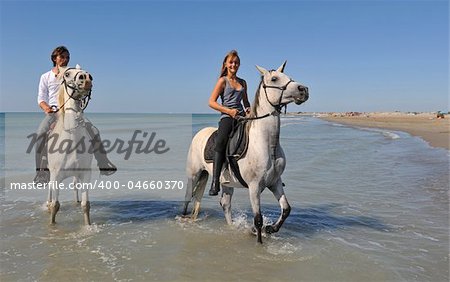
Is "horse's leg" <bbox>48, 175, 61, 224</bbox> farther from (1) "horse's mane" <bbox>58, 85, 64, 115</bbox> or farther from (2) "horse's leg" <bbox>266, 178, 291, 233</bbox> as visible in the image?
(2) "horse's leg" <bbox>266, 178, 291, 233</bbox>

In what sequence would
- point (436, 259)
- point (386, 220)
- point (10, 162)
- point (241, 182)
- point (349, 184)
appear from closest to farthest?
point (436, 259) → point (241, 182) → point (386, 220) → point (349, 184) → point (10, 162)

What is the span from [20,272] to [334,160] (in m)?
13.4

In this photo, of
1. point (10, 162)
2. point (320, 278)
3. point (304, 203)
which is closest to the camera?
point (320, 278)

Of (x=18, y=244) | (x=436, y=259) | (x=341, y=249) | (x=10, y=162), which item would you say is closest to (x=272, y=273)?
(x=341, y=249)

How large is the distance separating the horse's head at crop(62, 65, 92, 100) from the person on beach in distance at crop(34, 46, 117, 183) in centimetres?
54

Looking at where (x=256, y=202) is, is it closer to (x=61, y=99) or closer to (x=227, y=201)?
(x=227, y=201)

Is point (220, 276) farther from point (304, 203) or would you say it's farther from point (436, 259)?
point (304, 203)

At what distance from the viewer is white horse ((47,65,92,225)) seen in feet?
19.9

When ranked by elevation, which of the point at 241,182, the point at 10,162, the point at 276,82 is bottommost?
the point at 10,162

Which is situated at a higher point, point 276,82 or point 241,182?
point 276,82

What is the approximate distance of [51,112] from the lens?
258 inches

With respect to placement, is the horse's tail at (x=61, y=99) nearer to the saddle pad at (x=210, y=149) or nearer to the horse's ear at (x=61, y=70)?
the horse's ear at (x=61, y=70)

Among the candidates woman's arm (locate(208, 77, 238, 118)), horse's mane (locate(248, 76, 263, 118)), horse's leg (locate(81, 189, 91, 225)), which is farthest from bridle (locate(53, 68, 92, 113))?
horse's mane (locate(248, 76, 263, 118))

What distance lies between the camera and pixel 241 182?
5945 mm
